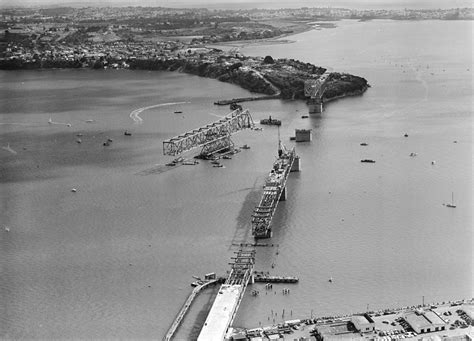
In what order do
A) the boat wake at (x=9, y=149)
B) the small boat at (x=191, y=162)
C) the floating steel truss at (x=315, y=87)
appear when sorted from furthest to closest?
1. the floating steel truss at (x=315, y=87)
2. the boat wake at (x=9, y=149)
3. the small boat at (x=191, y=162)

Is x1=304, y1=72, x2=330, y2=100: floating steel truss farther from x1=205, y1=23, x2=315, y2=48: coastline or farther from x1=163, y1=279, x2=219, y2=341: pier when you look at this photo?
x1=205, y1=23, x2=315, y2=48: coastline

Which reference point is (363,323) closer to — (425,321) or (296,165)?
(425,321)

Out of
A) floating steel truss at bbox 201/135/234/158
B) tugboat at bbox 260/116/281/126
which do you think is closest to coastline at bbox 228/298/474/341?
floating steel truss at bbox 201/135/234/158

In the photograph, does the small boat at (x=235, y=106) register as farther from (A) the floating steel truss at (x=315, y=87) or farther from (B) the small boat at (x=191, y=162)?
(B) the small boat at (x=191, y=162)

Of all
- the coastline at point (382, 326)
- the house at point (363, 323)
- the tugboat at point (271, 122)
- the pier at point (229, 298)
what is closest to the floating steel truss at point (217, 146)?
the tugboat at point (271, 122)

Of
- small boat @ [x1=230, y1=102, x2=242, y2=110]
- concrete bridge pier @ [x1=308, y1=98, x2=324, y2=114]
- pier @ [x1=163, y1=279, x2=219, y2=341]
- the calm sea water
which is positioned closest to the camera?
pier @ [x1=163, y1=279, x2=219, y2=341]

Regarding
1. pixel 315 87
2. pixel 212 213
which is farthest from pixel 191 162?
pixel 315 87

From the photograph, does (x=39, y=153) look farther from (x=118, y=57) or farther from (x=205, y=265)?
(x=118, y=57)
